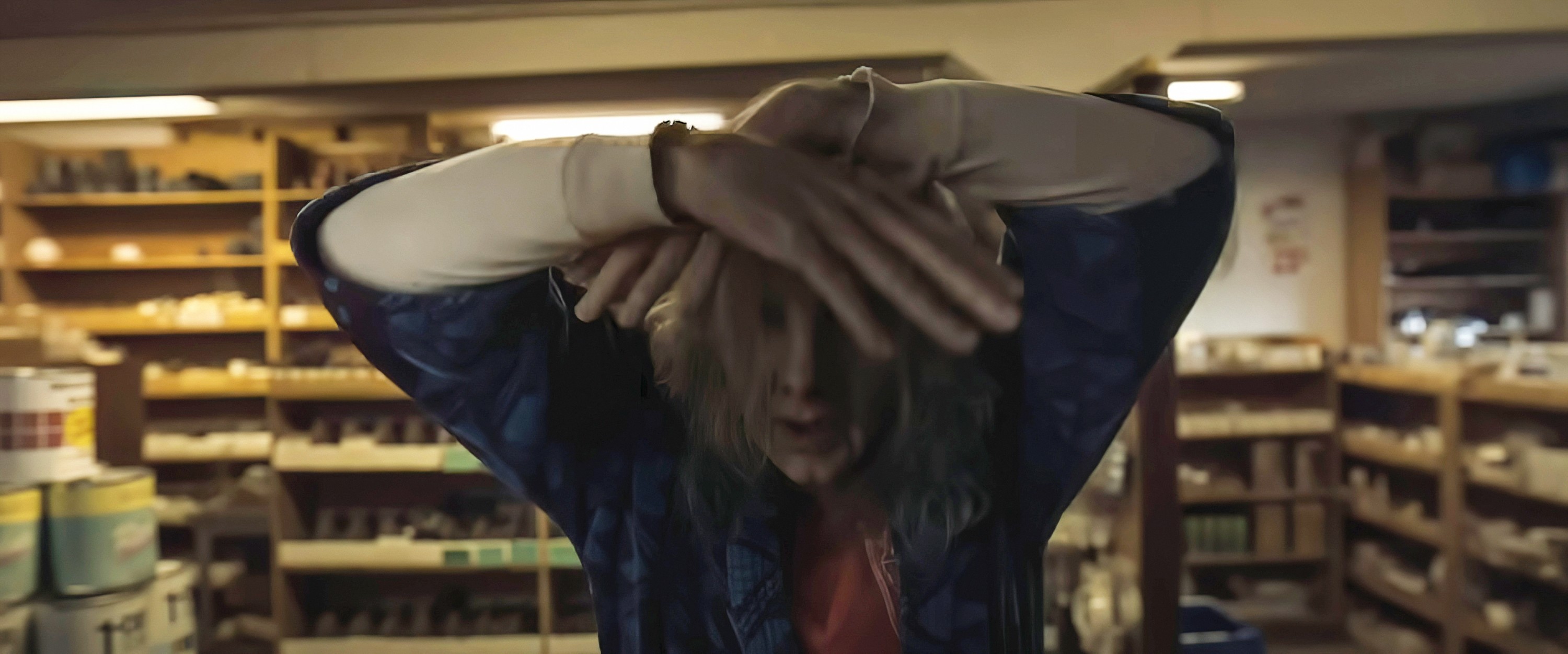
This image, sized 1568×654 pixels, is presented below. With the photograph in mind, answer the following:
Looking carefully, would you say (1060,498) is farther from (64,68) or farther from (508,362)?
(64,68)

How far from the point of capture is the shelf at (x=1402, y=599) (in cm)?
291

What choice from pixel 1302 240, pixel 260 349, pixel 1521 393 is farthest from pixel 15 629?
pixel 1302 240

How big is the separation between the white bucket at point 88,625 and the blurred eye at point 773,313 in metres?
1.67

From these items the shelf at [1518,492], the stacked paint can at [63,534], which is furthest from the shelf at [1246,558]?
the stacked paint can at [63,534]

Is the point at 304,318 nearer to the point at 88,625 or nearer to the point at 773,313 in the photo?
the point at 88,625

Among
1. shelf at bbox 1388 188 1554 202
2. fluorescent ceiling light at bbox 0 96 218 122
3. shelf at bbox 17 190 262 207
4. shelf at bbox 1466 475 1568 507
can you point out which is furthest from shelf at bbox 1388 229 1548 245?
shelf at bbox 17 190 262 207

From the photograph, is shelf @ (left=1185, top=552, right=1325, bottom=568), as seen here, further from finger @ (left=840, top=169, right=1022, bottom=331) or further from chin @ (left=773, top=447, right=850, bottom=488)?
finger @ (left=840, top=169, right=1022, bottom=331)

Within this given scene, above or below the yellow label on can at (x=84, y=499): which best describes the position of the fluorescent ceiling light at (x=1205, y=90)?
above

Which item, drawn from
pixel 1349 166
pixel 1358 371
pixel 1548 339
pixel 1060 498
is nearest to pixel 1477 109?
pixel 1349 166

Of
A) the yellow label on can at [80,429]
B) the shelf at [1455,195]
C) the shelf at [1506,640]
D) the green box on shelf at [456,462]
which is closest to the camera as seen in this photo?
the yellow label on can at [80,429]

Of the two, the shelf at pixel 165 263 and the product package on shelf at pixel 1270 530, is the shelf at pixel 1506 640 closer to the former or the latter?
the product package on shelf at pixel 1270 530

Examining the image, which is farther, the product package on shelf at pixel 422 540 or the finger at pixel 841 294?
the product package on shelf at pixel 422 540

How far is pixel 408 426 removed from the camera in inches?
94.8

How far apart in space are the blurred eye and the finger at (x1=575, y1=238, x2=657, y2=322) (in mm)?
83
